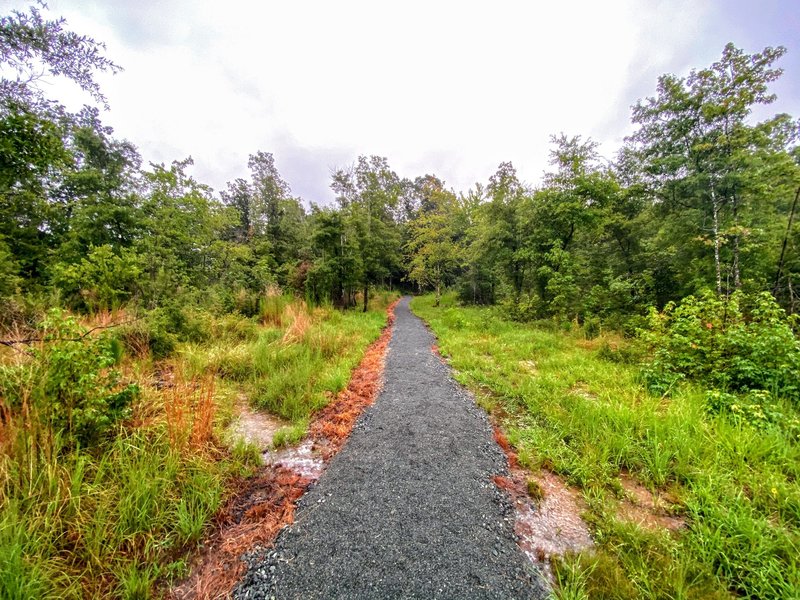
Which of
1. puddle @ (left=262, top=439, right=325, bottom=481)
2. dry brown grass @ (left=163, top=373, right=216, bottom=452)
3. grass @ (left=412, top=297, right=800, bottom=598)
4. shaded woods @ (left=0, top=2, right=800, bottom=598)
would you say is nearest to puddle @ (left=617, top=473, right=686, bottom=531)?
grass @ (left=412, top=297, right=800, bottom=598)

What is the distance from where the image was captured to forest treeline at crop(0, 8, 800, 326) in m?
5.91

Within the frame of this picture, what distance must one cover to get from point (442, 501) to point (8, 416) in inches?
147

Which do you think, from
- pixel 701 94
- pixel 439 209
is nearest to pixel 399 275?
pixel 439 209

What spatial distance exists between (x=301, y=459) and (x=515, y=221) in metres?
12.9

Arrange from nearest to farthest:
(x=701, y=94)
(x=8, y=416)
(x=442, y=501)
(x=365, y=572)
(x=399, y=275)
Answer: (x=365, y=572)
(x=8, y=416)
(x=442, y=501)
(x=701, y=94)
(x=399, y=275)

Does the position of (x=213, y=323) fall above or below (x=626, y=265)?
below

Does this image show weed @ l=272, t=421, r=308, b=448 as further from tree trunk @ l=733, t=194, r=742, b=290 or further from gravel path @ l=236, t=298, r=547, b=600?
tree trunk @ l=733, t=194, r=742, b=290

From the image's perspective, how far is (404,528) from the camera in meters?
→ 2.12

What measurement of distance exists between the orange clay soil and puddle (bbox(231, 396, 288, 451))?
1.57 ft

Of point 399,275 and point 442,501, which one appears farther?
point 399,275

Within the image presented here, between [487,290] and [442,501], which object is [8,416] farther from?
[487,290]

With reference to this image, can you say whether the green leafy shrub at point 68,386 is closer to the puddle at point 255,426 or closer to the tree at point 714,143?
the puddle at point 255,426

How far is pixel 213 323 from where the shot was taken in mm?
6797

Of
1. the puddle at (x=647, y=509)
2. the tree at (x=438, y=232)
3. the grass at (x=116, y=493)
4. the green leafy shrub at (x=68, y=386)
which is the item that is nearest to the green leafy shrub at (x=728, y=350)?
the puddle at (x=647, y=509)
